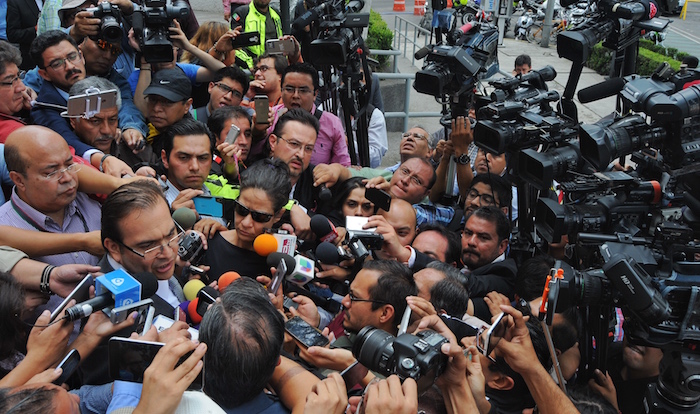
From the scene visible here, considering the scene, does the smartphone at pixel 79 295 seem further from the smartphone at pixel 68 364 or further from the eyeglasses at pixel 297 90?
the eyeglasses at pixel 297 90

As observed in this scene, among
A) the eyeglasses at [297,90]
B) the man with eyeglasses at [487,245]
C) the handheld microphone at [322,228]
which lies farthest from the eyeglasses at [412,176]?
the handheld microphone at [322,228]

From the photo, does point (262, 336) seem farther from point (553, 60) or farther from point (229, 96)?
point (553, 60)

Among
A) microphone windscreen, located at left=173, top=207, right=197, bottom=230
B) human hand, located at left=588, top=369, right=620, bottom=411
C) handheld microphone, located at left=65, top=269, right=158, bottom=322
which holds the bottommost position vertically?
human hand, located at left=588, top=369, right=620, bottom=411

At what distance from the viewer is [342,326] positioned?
3.29m

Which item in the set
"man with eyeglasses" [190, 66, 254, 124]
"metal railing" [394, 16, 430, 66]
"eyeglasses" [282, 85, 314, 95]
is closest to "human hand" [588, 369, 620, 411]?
"eyeglasses" [282, 85, 314, 95]

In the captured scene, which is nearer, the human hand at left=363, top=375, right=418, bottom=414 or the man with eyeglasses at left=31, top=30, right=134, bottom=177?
the human hand at left=363, top=375, right=418, bottom=414

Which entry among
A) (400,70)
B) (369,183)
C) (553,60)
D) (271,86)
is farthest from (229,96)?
(553,60)

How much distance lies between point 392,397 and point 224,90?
3.36m

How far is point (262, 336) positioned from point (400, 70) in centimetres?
940

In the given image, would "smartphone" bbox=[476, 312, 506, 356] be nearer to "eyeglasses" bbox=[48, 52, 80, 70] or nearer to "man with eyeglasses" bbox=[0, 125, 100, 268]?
"man with eyeglasses" bbox=[0, 125, 100, 268]

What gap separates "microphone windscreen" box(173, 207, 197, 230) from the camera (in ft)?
10.9

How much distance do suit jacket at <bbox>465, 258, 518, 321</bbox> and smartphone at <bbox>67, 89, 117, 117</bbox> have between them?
7.82ft

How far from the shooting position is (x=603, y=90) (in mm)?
4055

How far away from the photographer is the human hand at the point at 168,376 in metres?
1.87
